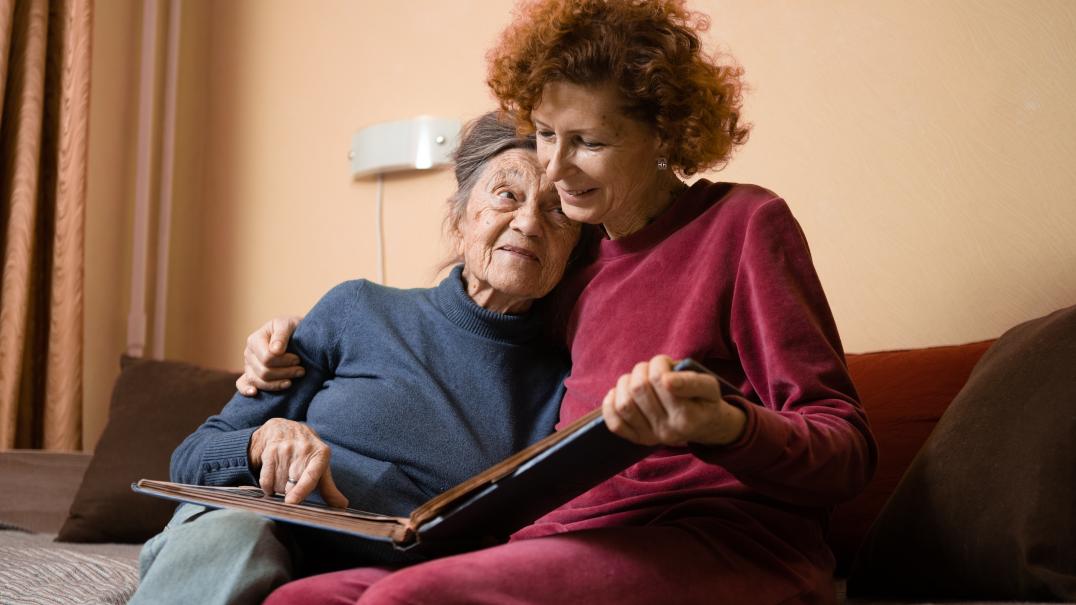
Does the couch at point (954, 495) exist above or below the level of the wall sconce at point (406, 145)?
below

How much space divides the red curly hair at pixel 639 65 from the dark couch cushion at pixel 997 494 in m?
0.46

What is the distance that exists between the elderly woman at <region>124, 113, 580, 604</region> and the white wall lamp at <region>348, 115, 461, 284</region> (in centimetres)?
85

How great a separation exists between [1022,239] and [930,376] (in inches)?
12.0

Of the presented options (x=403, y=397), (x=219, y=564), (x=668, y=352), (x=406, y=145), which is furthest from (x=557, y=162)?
(x=406, y=145)

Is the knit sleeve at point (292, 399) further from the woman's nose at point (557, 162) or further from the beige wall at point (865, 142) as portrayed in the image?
the beige wall at point (865, 142)

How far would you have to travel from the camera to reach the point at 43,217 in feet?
8.61

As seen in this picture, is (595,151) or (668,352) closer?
(668,352)

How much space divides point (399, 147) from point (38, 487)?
111cm

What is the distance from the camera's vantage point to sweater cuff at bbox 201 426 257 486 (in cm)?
127

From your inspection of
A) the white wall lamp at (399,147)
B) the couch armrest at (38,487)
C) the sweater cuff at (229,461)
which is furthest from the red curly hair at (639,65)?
the couch armrest at (38,487)

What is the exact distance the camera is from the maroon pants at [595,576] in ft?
2.86

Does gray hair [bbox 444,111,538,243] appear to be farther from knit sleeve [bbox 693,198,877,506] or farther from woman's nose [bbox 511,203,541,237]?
knit sleeve [bbox 693,198,877,506]

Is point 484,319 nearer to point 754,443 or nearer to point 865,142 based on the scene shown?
point 754,443

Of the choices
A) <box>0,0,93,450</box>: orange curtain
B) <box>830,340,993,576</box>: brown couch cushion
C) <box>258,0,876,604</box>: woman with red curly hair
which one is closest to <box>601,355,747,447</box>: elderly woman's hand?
<box>258,0,876,604</box>: woman with red curly hair
